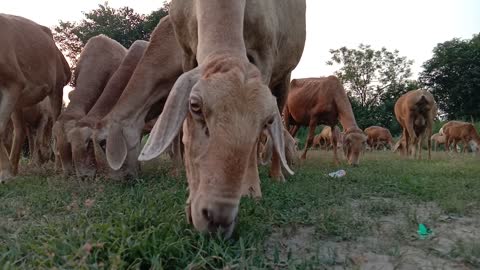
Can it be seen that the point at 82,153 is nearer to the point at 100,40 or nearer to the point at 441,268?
the point at 100,40

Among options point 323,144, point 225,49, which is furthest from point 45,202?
point 323,144

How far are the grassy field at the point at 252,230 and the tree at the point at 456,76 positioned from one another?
51314mm

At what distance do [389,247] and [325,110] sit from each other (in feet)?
34.4

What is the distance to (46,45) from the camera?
318 inches

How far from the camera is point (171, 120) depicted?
2883 millimetres

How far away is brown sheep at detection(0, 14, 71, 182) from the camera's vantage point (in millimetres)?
6379

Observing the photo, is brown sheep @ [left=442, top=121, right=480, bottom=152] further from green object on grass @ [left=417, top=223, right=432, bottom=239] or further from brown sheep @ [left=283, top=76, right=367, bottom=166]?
green object on grass @ [left=417, top=223, right=432, bottom=239]

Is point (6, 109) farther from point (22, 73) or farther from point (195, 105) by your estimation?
point (195, 105)

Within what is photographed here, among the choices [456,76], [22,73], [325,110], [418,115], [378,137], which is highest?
[456,76]

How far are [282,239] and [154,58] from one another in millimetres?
4142

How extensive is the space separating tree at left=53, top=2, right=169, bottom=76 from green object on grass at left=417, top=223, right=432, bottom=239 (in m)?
33.1

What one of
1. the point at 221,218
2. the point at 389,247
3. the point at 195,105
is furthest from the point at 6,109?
the point at 389,247

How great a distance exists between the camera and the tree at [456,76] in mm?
51500

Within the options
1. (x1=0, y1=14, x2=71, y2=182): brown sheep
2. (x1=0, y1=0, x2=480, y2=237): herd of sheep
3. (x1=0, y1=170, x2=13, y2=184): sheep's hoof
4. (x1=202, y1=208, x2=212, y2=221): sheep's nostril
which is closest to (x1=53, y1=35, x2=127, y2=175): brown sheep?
(x1=0, y1=0, x2=480, y2=237): herd of sheep
